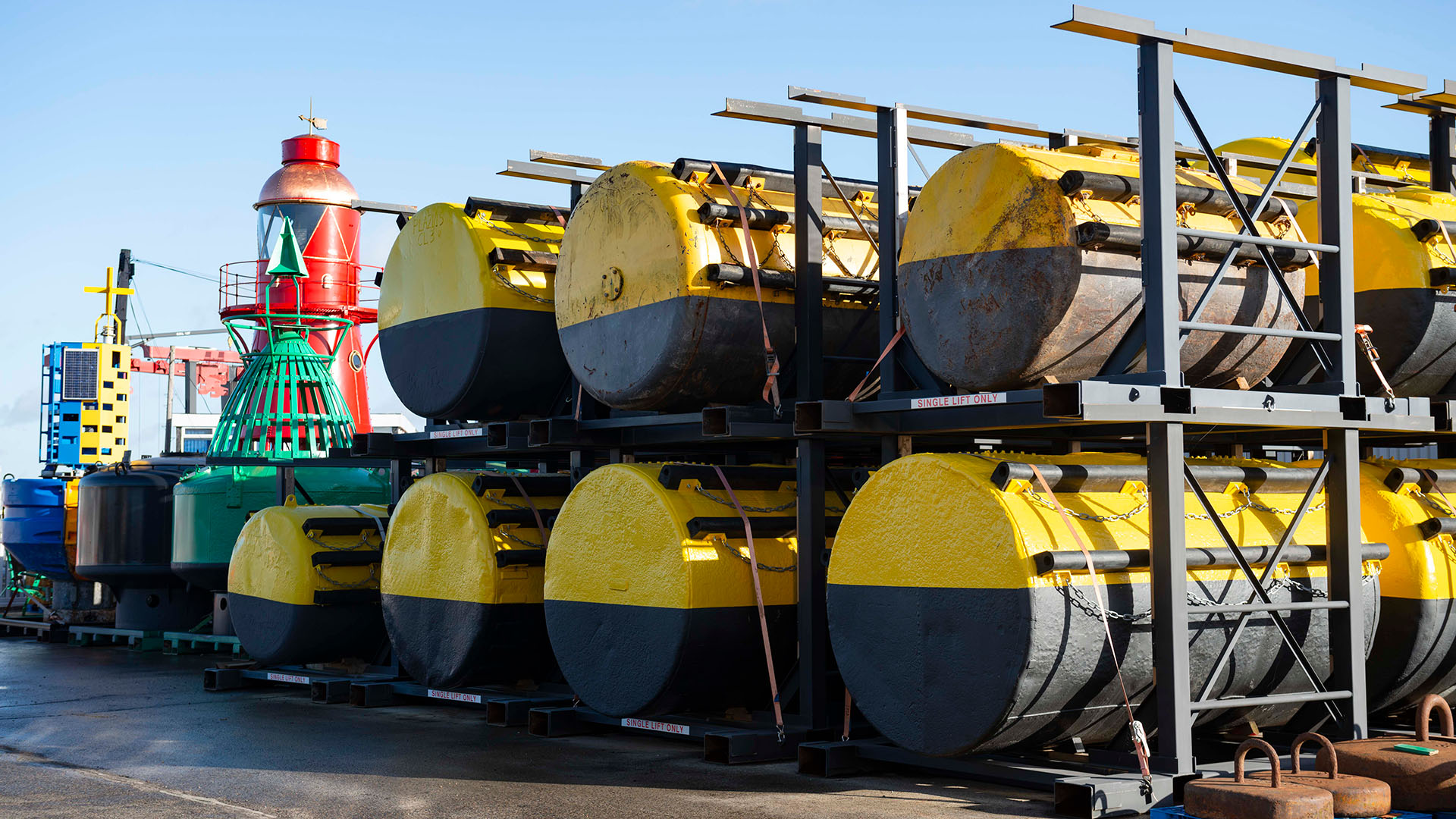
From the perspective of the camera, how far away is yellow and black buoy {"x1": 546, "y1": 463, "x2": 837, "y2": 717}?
8891 mm

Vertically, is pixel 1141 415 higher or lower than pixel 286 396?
lower

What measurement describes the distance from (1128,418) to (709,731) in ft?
11.1

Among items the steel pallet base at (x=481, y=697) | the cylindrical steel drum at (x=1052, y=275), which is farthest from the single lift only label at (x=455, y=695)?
the cylindrical steel drum at (x=1052, y=275)

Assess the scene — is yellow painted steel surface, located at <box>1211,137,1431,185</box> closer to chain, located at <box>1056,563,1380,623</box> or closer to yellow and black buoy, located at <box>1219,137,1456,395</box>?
yellow and black buoy, located at <box>1219,137,1456,395</box>

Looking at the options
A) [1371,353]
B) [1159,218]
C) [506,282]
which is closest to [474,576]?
[506,282]

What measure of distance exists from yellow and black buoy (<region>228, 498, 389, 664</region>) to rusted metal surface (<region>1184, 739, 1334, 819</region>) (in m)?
8.04

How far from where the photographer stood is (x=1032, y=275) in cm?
732

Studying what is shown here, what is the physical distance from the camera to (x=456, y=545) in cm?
1075

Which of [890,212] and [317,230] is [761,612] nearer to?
[890,212]

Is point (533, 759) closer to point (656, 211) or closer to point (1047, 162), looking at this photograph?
point (656, 211)

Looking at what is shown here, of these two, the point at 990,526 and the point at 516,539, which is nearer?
the point at 990,526

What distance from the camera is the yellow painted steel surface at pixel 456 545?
10.5 meters

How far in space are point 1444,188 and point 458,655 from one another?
25.6ft

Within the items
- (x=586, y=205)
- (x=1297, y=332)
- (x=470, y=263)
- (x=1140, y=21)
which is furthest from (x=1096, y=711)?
(x=470, y=263)
